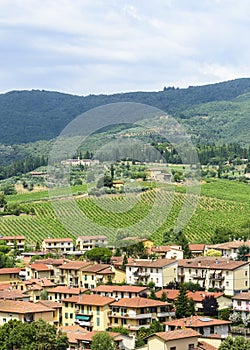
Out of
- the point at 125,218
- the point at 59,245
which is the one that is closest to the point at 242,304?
the point at 59,245

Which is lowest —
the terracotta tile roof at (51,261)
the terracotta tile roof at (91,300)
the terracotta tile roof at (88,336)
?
the terracotta tile roof at (88,336)

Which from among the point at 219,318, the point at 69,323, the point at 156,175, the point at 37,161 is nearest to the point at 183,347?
the point at 219,318

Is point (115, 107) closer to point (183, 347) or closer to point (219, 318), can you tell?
point (219, 318)

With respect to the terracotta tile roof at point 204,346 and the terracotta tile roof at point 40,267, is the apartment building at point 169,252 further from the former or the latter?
the terracotta tile roof at point 204,346

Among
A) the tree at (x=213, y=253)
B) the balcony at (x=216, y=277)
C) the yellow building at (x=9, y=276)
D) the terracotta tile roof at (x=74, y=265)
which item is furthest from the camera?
the tree at (x=213, y=253)

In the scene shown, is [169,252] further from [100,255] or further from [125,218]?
[125,218]

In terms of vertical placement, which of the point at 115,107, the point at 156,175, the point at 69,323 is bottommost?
the point at 69,323

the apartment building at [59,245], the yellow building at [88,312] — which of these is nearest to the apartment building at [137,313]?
the yellow building at [88,312]
